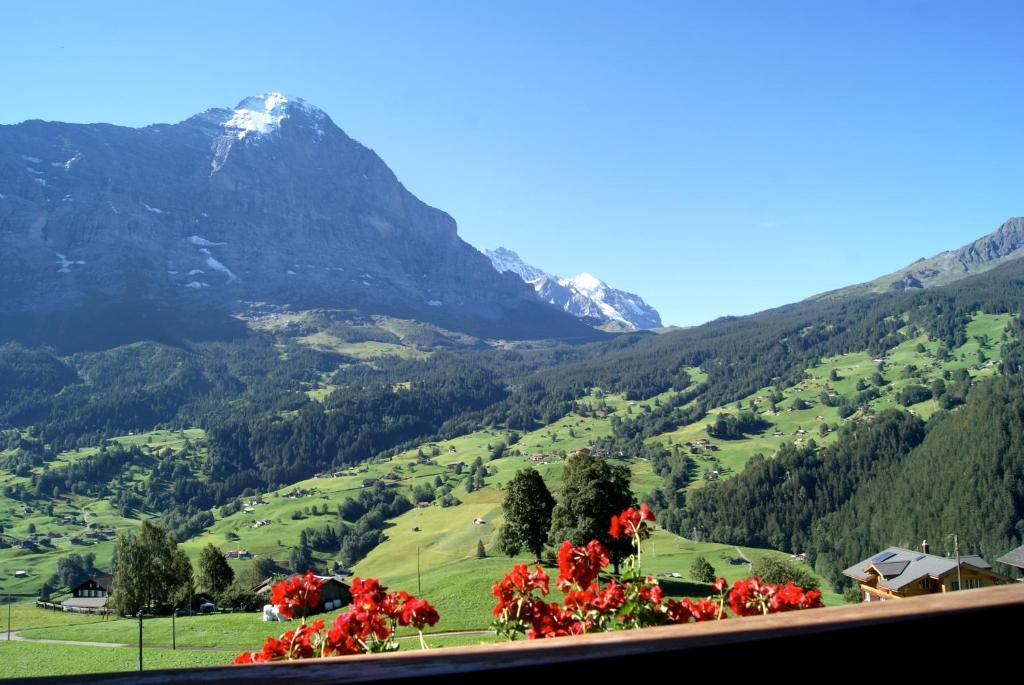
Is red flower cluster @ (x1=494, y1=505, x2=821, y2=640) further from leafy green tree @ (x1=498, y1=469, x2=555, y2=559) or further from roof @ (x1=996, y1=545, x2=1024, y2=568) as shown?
roof @ (x1=996, y1=545, x2=1024, y2=568)

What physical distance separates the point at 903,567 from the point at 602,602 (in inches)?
2796

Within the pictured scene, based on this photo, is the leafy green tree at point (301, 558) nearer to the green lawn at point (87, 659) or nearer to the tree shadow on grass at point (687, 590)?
the green lawn at point (87, 659)

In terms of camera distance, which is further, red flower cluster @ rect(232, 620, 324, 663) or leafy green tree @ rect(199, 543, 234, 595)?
leafy green tree @ rect(199, 543, 234, 595)

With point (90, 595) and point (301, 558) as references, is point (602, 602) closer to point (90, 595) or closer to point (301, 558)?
point (90, 595)

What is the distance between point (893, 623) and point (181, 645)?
50973 millimetres

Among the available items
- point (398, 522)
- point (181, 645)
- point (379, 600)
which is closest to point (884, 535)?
point (398, 522)

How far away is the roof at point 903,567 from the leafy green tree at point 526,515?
32320 millimetres

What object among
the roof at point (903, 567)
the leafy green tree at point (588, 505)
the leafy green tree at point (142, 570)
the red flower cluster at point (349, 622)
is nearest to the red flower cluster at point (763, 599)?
the red flower cluster at point (349, 622)

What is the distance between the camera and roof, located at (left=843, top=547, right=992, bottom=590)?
60.5 meters

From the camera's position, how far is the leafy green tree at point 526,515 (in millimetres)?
54406

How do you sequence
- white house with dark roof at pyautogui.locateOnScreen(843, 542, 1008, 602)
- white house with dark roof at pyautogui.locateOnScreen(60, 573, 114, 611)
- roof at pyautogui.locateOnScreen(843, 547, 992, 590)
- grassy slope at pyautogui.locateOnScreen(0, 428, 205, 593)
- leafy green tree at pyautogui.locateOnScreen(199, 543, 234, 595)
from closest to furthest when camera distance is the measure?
white house with dark roof at pyautogui.locateOnScreen(843, 542, 1008, 602) → roof at pyautogui.locateOnScreen(843, 547, 992, 590) → leafy green tree at pyautogui.locateOnScreen(199, 543, 234, 595) → white house with dark roof at pyautogui.locateOnScreen(60, 573, 114, 611) → grassy slope at pyautogui.locateOnScreen(0, 428, 205, 593)

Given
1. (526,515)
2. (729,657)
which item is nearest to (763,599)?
(729,657)

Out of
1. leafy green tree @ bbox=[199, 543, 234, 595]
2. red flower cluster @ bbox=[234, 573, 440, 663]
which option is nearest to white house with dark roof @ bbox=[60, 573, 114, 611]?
leafy green tree @ bbox=[199, 543, 234, 595]

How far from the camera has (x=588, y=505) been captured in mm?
49719
